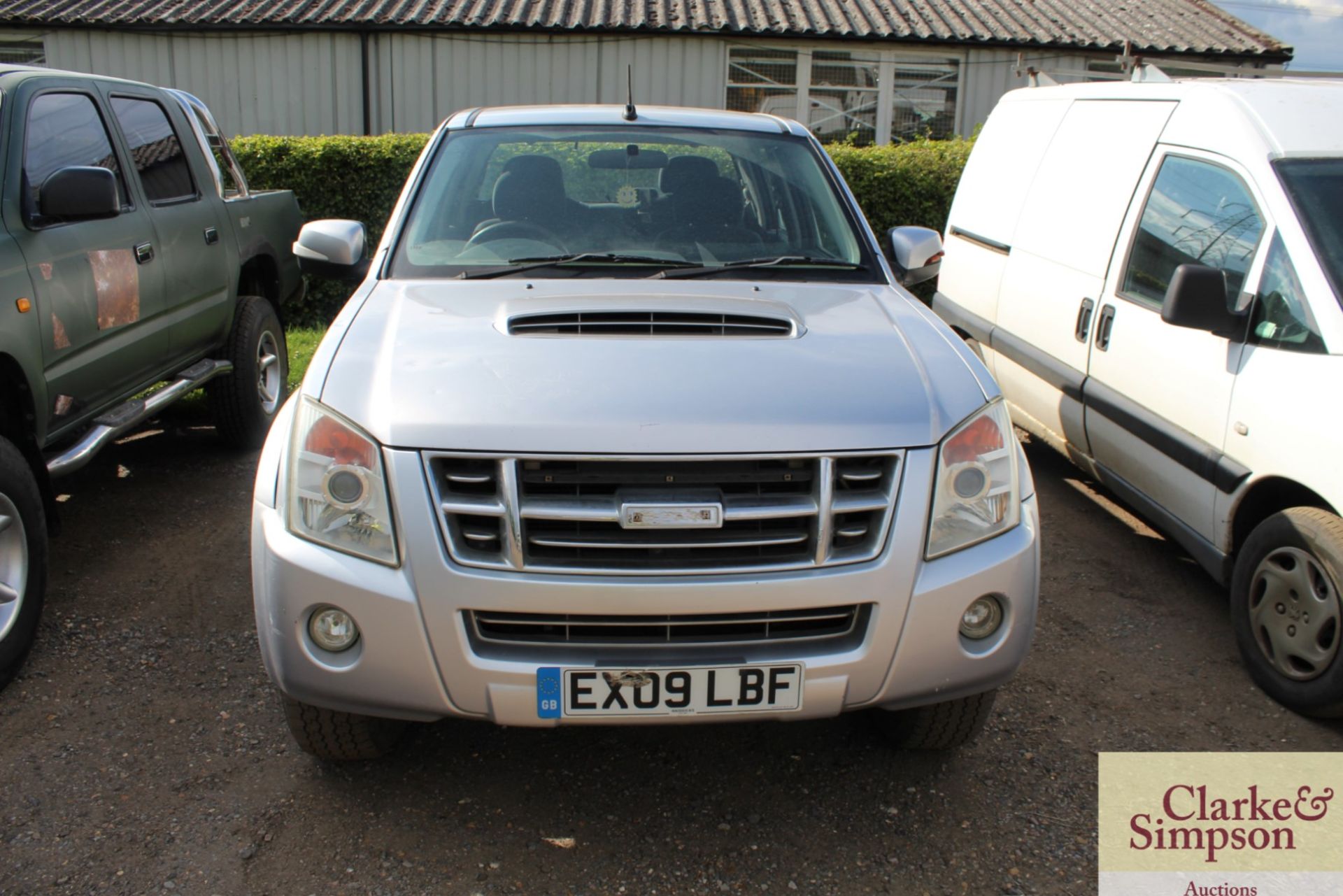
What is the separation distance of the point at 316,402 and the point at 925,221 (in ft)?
27.8

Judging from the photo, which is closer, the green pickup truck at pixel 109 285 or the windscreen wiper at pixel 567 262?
the windscreen wiper at pixel 567 262

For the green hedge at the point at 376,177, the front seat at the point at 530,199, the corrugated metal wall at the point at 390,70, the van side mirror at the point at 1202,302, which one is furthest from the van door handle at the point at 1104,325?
the corrugated metal wall at the point at 390,70

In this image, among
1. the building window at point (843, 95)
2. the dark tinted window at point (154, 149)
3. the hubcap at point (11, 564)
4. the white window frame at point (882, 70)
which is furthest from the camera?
the building window at point (843, 95)

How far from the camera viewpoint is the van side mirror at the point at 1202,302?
3770 mm

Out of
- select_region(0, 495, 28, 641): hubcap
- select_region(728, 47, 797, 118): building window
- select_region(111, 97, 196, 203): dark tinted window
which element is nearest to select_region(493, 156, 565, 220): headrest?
select_region(0, 495, 28, 641): hubcap

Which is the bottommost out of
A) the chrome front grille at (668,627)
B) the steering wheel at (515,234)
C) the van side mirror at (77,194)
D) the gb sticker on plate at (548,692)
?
the gb sticker on plate at (548,692)

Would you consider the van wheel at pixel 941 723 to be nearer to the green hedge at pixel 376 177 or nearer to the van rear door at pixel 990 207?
the van rear door at pixel 990 207

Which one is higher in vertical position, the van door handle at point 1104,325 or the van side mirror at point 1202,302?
the van side mirror at point 1202,302

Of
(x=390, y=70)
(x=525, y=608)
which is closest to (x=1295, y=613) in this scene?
(x=525, y=608)

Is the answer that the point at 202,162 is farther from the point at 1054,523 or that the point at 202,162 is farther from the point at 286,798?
the point at 1054,523

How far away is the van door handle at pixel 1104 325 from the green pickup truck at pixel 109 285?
12.6 ft

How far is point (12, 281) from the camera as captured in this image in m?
3.69

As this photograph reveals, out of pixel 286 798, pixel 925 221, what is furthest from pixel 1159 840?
pixel 925 221

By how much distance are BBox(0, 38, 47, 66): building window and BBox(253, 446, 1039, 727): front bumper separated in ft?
59.9
